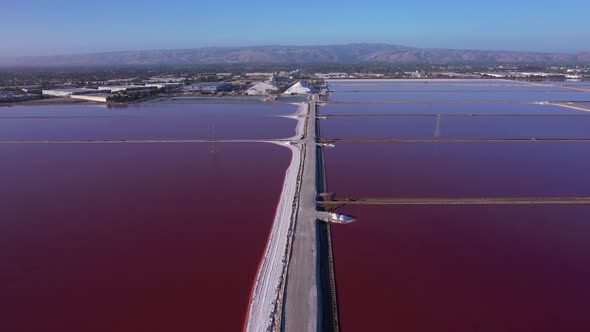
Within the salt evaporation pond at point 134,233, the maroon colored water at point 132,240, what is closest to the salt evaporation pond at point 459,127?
the salt evaporation pond at point 134,233

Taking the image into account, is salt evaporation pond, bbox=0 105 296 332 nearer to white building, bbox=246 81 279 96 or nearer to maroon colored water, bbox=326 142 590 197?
maroon colored water, bbox=326 142 590 197

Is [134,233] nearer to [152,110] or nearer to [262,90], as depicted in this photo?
[152,110]

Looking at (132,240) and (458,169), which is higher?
(458,169)

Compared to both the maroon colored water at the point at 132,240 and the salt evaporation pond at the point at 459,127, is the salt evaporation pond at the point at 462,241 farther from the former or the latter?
the salt evaporation pond at the point at 459,127

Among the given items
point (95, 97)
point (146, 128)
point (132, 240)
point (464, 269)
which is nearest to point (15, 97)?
point (95, 97)

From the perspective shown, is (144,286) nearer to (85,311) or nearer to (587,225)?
(85,311)
